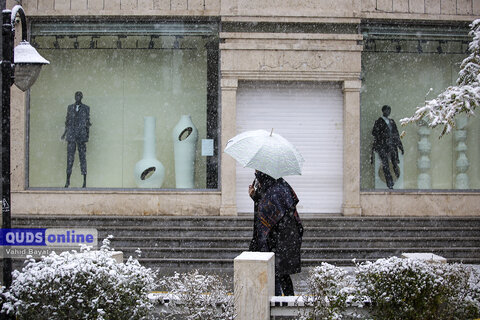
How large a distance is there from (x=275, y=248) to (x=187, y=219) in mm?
6055

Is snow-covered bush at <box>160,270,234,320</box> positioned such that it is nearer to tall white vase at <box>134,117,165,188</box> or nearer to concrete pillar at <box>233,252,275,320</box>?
concrete pillar at <box>233,252,275,320</box>

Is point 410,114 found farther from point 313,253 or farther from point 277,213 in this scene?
point 277,213

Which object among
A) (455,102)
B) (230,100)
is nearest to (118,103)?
(230,100)

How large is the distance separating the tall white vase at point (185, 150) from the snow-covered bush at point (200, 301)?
26.7 feet

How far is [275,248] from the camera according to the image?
692 centimetres

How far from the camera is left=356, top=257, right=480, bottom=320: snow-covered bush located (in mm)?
5500

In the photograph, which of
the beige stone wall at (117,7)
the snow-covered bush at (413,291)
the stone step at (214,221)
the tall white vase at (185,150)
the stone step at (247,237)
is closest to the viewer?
the snow-covered bush at (413,291)

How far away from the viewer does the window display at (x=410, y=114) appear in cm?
1427

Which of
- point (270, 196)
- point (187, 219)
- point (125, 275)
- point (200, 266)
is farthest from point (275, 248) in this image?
point (187, 219)

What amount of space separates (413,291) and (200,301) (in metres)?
1.97

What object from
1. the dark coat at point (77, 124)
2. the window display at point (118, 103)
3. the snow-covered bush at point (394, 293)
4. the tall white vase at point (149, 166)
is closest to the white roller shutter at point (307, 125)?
the window display at point (118, 103)

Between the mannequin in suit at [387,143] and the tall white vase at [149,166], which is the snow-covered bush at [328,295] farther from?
the mannequin in suit at [387,143]

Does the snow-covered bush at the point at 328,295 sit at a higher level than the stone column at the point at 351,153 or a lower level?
lower

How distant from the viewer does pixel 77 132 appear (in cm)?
1431
